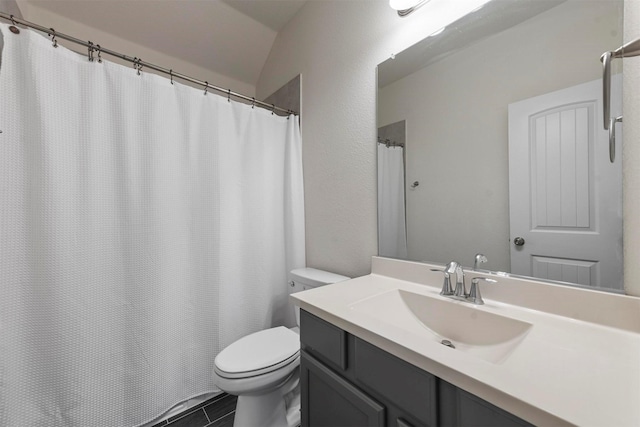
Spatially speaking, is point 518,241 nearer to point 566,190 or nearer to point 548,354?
point 566,190

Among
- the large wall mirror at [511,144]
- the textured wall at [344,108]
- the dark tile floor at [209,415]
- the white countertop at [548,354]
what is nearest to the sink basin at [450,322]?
the white countertop at [548,354]

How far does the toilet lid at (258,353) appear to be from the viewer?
1.11 meters

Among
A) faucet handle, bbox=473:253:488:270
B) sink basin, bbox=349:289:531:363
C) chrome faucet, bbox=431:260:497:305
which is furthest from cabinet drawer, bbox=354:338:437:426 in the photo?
faucet handle, bbox=473:253:488:270

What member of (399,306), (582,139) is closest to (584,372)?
(399,306)

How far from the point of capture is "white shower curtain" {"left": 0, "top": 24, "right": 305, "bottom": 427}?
1.04 meters

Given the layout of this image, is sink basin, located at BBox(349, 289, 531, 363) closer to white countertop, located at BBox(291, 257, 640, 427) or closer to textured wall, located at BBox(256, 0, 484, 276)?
white countertop, located at BBox(291, 257, 640, 427)

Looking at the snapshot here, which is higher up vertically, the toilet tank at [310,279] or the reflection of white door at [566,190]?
the reflection of white door at [566,190]

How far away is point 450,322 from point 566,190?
1.81ft

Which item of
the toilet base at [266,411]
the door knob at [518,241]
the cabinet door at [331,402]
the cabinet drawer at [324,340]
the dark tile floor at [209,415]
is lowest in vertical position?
the dark tile floor at [209,415]

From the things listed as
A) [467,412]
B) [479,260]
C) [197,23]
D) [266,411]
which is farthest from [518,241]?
[197,23]

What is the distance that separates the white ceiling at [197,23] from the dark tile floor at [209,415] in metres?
2.56

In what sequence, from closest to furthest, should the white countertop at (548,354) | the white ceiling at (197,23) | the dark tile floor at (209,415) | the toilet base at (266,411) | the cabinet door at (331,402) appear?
the white countertop at (548,354) < the cabinet door at (331,402) < the toilet base at (266,411) < the dark tile floor at (209,415) < the white ceiling at (197,23)

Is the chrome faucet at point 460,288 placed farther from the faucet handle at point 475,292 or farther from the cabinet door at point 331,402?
the cabinet door at point 331,402

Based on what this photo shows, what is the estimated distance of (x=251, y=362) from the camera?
3.74ft
